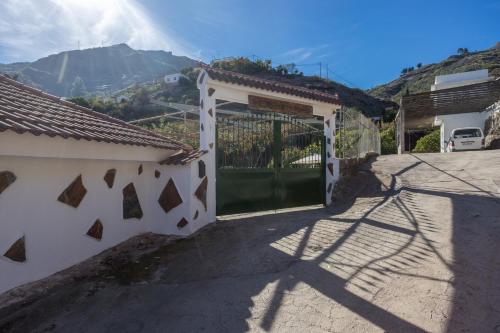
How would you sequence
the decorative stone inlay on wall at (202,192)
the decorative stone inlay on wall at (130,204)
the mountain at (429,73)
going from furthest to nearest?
the mountain at (429,73) < the decorative stone inlay on wall at (202,192) < the decorative stone inlay on wall at (130,204)

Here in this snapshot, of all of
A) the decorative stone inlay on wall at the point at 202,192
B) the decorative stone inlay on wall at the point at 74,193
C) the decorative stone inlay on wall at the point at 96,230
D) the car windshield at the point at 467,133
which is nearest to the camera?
the decorative stone inlay on wall at the point at 74,193

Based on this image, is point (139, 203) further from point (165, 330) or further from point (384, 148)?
point (384, 148)

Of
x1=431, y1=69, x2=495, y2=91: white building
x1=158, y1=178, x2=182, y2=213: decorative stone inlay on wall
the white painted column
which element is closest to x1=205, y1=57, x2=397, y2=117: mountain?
x1=431, y1=69, x2=495, y2=91: white building

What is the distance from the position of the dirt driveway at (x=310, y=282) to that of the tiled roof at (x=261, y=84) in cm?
309

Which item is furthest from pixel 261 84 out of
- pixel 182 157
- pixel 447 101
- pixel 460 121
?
pixel 460 121

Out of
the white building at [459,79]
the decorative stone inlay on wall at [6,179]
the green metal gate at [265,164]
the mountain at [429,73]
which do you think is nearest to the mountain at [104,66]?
the mountain at [429,73]

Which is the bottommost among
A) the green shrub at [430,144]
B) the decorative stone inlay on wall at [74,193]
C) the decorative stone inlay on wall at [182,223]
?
the decorative stone inlay on wall at [182,223]

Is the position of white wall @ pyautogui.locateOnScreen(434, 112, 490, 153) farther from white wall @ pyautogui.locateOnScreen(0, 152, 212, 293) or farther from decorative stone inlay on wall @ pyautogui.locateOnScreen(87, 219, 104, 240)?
decorative stone inlay on wall @ pyautogui.locateOnScreen(87, 219, 104, 240)

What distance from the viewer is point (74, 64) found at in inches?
5074

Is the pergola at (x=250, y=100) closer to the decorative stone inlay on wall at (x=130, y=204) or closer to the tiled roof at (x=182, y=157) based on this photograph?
the tiled roof at (x=182, y=157)

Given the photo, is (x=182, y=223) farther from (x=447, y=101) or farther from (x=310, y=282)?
(x=447, y=101)

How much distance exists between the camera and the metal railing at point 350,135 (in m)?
11.3

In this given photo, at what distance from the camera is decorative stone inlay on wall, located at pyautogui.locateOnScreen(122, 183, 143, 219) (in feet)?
20.7

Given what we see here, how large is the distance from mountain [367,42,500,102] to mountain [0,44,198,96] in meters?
61.9
